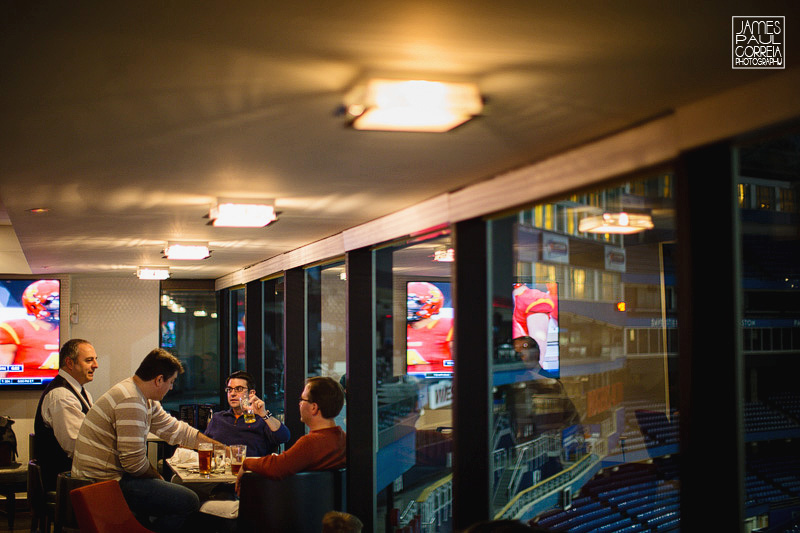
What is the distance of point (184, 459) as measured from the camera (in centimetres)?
525

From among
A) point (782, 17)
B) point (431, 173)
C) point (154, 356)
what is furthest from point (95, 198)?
point (782, 17)

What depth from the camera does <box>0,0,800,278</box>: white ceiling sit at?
1522mm

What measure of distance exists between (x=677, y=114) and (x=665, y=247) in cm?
1824

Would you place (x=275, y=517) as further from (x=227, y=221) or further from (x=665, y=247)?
(x=665, y=247)

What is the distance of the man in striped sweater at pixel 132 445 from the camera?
395 centimetres

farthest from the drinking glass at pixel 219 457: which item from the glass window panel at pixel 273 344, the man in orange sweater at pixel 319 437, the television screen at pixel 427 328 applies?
the television screen at pixel 427 328

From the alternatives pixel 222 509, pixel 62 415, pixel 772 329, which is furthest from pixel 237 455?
pixel 772 329

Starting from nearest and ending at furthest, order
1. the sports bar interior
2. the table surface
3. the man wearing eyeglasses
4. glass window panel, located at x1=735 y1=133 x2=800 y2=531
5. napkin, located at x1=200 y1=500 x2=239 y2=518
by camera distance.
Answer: the sports bar interior
napkin, located at x1=200 y1=500 x2=239 y2=518
the table surface
the man wearing eyeglasses
glass window panel, located at x1=735 y1=133 x2=800 y2=531

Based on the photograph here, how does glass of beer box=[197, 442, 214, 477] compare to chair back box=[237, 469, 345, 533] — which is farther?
glass of beer box=[197, 442, 214, 477]

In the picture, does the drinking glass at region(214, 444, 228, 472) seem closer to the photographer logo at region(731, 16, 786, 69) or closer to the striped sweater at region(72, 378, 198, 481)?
the striped sweater at region(72, 378, 198, 481)

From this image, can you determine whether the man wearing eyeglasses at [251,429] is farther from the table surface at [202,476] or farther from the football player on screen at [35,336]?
the football player on screen at [35,336]

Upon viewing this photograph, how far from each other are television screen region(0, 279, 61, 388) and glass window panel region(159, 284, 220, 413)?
1.54 meters

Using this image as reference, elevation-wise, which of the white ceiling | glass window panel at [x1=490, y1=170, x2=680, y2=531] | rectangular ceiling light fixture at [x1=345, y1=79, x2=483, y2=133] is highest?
the white ceiling

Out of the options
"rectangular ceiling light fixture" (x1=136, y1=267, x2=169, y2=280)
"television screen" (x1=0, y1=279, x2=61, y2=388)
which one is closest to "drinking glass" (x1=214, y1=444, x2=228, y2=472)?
"rectangular ceiling light fixture" (x1=136, y1=267, x2=169, y2=280)
